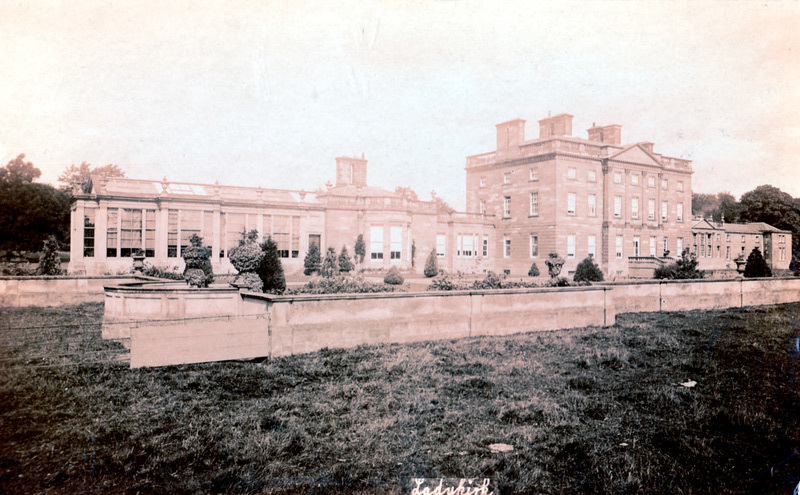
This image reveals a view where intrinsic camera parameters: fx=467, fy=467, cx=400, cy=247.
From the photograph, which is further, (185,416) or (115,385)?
(115,385)

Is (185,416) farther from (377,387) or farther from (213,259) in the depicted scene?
(213,259)

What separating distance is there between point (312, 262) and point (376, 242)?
4.80 m

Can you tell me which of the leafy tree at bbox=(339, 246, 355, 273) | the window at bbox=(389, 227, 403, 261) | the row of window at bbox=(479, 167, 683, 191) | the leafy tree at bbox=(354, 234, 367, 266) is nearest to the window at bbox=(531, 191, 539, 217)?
the row of window at bbox=(479, 167, 683, 191)

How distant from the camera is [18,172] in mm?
33469

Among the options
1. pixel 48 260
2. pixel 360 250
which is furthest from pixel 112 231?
pixel 360 250

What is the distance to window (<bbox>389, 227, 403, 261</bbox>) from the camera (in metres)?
32.5

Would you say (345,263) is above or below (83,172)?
below

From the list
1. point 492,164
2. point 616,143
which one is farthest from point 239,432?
point 616,143

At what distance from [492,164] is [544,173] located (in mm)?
5413

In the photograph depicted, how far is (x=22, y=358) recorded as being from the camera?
26.9 feet

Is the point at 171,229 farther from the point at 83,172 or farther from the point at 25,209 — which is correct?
the point at 83,172

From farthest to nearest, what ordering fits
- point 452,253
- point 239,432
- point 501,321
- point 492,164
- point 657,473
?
point 492,164, point 452,253, point 501,321, point 239,432, point 657,473

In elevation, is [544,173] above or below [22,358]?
above

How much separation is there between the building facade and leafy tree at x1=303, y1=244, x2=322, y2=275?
1404 inches
